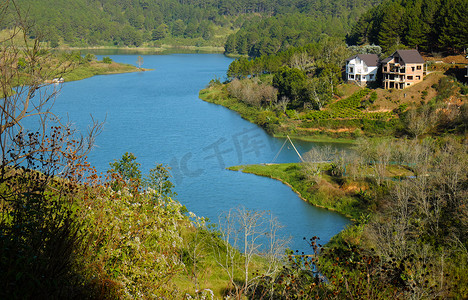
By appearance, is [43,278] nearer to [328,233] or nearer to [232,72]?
[328,233]

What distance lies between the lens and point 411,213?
71.7 ft

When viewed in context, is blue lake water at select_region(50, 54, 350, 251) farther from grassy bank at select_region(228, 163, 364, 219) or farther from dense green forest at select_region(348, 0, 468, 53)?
dense green forest at select_region(348, 0, 468, 53)

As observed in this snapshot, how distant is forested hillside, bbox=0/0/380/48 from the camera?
295ft

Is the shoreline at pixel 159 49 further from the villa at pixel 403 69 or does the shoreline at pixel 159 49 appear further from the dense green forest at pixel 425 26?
the villa at pixel 403 69

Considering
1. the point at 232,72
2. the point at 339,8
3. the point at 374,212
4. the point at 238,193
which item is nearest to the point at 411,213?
the point at 374,212

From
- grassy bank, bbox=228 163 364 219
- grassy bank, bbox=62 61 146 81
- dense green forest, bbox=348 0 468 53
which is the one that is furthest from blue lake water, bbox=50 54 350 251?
dense green forest, bbox=348 0 468 53

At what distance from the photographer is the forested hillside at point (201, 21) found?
90000 mm

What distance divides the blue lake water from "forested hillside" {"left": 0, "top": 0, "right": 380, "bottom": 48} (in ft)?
97.7

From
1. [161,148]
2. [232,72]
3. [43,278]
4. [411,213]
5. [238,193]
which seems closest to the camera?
[43,278]

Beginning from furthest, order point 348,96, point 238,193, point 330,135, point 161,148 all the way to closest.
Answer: point 348,96 → point 330,135 → point 161,148 → point 238,193

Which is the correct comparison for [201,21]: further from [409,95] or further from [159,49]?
[409,95]

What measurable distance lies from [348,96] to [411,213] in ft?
77.5

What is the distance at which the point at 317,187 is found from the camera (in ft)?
93.1

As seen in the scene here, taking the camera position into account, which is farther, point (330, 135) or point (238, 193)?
point (330, 135)
